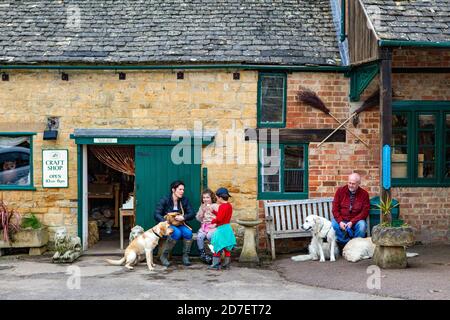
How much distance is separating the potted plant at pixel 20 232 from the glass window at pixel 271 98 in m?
4.91

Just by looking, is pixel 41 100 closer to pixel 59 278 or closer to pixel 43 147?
pixel 43 147

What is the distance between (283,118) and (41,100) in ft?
15.9

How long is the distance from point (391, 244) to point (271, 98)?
4.04 meters

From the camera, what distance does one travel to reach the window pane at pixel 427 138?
13344mm

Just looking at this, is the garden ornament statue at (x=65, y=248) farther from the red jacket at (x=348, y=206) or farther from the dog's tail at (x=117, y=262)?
the red jacket at (x=348, y=206)

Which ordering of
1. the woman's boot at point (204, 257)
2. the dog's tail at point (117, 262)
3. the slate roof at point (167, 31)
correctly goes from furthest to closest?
the slate roof at point (167, 31) → the woman's boot at point (204, 257) → the dog's tail at point (117, 262)

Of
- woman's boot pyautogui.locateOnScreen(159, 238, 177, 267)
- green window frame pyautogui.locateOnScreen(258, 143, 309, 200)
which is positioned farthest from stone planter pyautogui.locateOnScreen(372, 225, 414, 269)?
woman's boot pyautogui.locateOnScreen(159, 238, 177, 267)

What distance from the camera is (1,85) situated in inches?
507

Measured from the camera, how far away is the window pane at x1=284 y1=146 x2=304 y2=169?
12953 mm

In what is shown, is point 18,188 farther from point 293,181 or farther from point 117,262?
point 293,181

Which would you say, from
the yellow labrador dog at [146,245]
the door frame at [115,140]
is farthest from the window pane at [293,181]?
the yellow labrador dog at [146,245]

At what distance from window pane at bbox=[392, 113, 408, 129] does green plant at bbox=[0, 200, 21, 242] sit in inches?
306

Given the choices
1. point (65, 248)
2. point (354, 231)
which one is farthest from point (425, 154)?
point (65, 248)

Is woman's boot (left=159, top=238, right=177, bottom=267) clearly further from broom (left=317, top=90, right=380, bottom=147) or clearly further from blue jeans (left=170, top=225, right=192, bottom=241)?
broom (left=317, top=90, right=380, bottom=147)
